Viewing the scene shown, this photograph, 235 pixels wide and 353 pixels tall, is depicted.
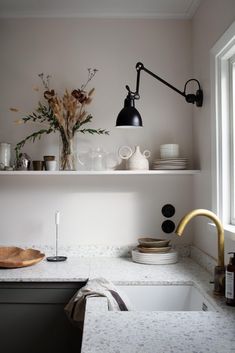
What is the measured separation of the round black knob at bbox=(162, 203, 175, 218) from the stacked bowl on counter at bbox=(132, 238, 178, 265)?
0.71 feet

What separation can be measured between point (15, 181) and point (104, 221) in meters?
0.66

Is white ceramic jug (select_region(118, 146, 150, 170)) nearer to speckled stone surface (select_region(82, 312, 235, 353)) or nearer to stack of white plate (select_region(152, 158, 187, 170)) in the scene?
stack of white plate (select_region(152, 158, 187, 170))

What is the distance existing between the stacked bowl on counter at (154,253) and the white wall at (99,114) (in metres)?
0.21

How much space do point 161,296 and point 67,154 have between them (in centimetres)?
106

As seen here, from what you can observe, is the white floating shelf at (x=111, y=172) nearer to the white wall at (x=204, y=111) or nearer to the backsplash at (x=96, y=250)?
the white wall at (x=204, y=111)

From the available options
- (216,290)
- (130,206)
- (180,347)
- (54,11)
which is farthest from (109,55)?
(180,347)

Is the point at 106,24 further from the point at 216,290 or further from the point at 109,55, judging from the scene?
the point at 216,290

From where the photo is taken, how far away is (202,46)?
2570mm

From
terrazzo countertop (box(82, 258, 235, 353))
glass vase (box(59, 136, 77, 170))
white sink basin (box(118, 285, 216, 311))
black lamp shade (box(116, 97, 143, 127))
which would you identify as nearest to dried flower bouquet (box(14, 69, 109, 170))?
glass vase (box(59, 136, 77, 170))

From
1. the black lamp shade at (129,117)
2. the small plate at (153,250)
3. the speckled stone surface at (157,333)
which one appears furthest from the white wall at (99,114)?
the speckled stone surface at (157,333)

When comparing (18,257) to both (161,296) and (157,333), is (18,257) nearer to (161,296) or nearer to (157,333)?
(161,296)

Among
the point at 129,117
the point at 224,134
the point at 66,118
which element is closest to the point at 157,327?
the point at 224,134

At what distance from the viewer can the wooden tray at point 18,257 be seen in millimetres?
2412

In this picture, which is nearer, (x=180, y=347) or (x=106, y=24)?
(x=180, y=347)
